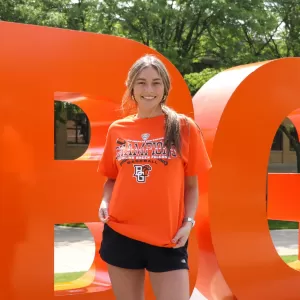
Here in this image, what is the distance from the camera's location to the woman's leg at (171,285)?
8.31 ft

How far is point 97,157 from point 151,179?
98.5 inches

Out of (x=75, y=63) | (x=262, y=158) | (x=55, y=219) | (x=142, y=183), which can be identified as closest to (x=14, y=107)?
(x=75, y=63)

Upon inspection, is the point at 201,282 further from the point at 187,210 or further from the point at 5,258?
the point at 187,210

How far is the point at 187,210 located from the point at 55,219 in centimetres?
201

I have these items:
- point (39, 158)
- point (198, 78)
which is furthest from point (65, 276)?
point (198, 78)

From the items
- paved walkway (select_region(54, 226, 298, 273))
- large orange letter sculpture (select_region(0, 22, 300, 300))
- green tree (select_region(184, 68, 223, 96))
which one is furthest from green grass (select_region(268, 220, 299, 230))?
large orange letter sculpture (select_region(0, 22, 300, 300))

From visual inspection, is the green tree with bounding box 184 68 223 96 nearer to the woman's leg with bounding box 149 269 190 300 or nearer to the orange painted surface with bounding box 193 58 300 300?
the orange painted surface with bounding box 193 58 300 300

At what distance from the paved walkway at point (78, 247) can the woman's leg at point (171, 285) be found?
5.30 meters

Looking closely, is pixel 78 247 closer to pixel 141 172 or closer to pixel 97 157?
pixel 97 157

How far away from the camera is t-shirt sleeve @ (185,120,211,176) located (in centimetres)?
264

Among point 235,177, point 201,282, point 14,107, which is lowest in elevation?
point 201,282

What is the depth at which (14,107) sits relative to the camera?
169 inches

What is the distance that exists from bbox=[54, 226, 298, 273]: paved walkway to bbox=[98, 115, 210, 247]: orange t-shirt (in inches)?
209

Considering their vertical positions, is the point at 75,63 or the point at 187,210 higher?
the point at 75,63
